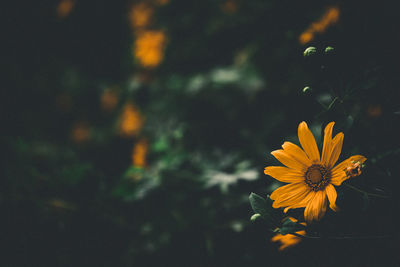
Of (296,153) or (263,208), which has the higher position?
(296,153)

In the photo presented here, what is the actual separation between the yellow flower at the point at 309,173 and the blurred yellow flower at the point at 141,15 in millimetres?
2070

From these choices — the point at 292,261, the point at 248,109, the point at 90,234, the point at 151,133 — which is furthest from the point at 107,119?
the point at 292,261

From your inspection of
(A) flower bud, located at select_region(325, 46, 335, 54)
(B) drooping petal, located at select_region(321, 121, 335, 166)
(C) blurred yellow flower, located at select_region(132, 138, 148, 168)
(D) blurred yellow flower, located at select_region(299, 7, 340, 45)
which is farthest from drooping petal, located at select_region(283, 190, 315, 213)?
(C) blurred yellow flower, located at select_region(132, 138, 148, 168)

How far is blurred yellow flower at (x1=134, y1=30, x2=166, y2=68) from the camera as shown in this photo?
7.12 feet

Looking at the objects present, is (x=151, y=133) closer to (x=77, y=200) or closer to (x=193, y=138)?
(x=193, y=138)

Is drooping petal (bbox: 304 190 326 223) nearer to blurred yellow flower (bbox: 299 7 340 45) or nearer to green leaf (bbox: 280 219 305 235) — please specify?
green leaf (bbox: 280 219 305 235)

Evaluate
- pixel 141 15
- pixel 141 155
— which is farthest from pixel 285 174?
pixel 141 15

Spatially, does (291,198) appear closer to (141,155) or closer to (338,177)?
(338,177)

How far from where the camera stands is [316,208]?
0.75 metres

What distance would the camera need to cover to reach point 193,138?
1.90 meters

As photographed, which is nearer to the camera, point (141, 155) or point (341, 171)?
point (341, 171)

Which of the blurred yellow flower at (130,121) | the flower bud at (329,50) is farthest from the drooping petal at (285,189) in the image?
the blurred yellow flower at (130,121)

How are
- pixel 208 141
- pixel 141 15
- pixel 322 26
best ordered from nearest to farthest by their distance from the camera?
pixel 322 26 < pixel 208 141 < pixel 141 15

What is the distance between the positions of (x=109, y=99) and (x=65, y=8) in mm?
1050
